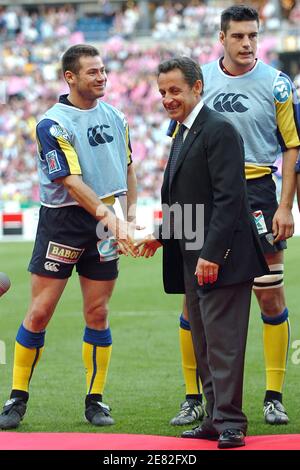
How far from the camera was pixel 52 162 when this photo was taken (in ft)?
19.0

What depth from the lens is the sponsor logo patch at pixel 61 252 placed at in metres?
5.99

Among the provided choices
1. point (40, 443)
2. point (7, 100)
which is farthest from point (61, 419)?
point (7, 100)

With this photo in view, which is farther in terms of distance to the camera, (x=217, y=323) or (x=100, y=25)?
(x=100, y=25)

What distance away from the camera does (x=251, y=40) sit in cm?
595

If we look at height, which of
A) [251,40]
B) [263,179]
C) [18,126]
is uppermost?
[251,40]

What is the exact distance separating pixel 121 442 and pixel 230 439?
57 cm

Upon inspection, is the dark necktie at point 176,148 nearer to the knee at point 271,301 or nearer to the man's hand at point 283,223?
the man's hand at point 283,223

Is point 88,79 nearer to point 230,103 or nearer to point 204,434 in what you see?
point 230,103

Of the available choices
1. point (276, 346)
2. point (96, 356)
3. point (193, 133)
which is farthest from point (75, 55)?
point (276, 346)

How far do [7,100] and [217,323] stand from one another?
25.0 m

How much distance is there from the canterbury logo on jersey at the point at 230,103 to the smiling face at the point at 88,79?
67cm

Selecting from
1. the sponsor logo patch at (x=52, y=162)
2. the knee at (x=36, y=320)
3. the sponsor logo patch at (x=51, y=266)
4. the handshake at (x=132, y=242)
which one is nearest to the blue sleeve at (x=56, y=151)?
the sponsor logo patch at (x=52, y=162)

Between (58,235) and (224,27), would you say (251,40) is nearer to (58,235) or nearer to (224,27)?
(224,27)

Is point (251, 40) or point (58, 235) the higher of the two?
point (251, 40)
